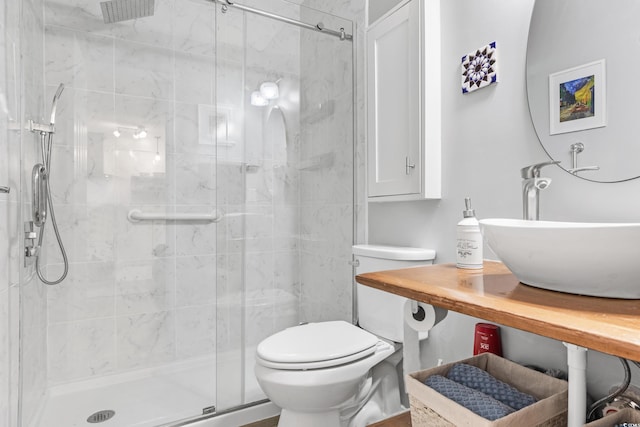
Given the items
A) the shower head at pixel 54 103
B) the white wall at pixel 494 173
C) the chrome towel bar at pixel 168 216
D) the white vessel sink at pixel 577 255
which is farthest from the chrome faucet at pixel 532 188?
the shower head at pixel 54 103

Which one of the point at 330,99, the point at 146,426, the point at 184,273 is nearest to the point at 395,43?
the point at 330,99

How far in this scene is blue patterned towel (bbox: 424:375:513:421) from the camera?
0.79m

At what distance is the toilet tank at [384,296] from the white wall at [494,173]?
10cm

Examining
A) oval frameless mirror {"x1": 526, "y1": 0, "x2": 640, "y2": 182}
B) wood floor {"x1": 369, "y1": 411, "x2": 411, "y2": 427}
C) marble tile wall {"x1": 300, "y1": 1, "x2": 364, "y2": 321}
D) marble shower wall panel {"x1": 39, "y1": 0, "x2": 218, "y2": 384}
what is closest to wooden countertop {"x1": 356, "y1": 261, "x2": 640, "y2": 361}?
oval frameless mirror {"x1": 526, "y1": 0, "x2": 640, "y2": 182}

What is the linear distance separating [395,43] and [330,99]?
49cm

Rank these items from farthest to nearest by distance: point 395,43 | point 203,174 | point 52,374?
point 203,174
point 52,374
point 395,43

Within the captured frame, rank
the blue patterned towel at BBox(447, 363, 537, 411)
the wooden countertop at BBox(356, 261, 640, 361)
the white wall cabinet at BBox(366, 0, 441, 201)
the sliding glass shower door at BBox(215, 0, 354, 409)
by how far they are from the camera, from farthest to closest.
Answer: the sliding glass shower door at BBox(215, 0, 354, 409) → the white wall cabinet at BBox(366, 0, 441, 201) → the blue patterned towel at BBox(447, 363, 537, 411) → the wooden countertop at BBox(356, 261, 640, 361)

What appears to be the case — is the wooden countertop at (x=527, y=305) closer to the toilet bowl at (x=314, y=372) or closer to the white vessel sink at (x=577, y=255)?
the white vessel sink at (x=577, y=255)

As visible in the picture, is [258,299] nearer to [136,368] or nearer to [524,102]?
[136,368]

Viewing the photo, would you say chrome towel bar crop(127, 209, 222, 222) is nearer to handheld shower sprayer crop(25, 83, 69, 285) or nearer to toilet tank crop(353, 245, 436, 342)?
handheld shower sprayer crop(25, 83, 69, 285)

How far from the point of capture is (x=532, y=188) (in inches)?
39.6

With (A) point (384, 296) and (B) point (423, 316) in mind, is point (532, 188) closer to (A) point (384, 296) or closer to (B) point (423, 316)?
(B) point (423, 316)

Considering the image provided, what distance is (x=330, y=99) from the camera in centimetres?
197

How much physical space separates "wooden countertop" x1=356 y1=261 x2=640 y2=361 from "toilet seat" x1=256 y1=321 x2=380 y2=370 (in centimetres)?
45
